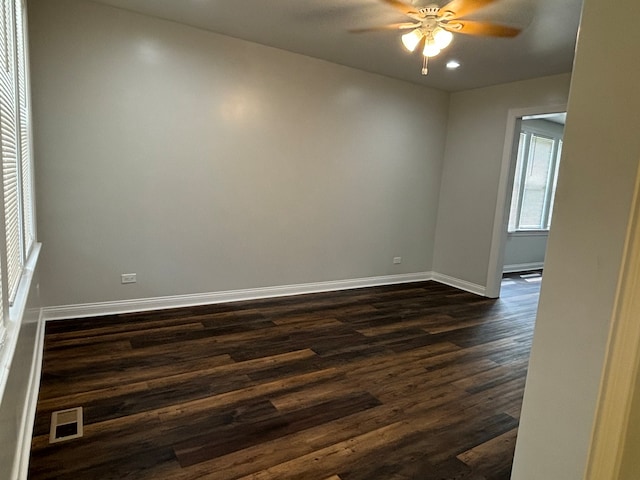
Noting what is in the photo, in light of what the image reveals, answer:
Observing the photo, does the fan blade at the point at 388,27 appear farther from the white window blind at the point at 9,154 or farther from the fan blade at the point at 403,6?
the white window blind at the point at 9,154

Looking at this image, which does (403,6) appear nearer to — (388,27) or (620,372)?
(388,27)

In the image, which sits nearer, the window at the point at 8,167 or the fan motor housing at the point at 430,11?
the window at the point at 8,167

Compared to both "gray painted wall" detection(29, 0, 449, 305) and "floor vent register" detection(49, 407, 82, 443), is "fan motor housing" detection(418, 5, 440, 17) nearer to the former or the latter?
"gray painted wall" detection(29, 0, 449, 305)

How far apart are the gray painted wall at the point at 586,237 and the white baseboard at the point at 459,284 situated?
14.3 ft

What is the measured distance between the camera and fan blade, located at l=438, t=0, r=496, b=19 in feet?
8.83

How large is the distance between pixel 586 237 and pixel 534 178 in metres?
6.85

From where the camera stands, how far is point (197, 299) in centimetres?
408

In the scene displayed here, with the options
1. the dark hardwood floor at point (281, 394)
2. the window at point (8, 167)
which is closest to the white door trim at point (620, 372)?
the dark hardwood floor at point (281, 394)

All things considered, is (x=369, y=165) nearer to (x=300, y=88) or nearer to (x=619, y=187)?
(x=300, y=88)

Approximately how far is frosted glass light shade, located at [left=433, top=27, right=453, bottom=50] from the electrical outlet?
332 cm

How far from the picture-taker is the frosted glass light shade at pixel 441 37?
282cm

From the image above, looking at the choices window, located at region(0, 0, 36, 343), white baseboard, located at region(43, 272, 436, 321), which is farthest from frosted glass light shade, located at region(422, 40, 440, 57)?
white baseboard, located at region(43, 272, 436, 321)

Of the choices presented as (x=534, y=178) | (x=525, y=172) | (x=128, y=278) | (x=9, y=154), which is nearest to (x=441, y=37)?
(x=9, y=154)

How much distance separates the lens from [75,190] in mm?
3375
